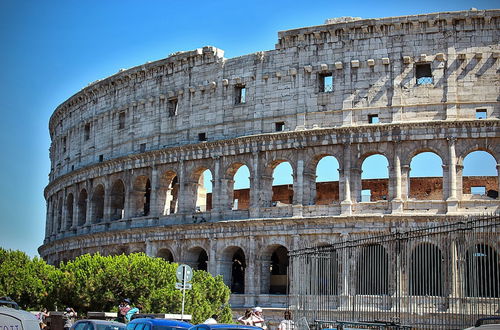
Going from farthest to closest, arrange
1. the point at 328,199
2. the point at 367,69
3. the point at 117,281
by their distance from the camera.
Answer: the point at 328,199
the point at 367,69
the point at 117,281

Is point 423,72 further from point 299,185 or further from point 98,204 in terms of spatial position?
point 98,204

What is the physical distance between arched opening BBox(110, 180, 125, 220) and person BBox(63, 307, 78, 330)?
562 inches

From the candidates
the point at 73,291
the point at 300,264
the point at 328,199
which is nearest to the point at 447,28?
the point at 328,199

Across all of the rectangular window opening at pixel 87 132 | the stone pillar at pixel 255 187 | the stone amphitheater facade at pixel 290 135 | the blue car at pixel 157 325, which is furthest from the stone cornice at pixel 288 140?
the blue car at pixel 157 325

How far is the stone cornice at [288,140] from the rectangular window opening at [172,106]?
1.99 metres

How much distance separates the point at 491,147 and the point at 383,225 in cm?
542

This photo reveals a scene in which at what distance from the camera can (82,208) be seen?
5009cm

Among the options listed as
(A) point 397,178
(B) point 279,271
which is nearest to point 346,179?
(A) point 397,178

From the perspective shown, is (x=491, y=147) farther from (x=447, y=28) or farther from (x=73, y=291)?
(x=73, y=291)

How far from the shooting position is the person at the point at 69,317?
90.4ft

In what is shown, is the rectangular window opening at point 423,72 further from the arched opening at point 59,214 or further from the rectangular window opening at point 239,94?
the arched opening at point 59,214

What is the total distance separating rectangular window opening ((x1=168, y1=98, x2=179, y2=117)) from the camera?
43094 millimetres

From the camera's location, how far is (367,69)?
3688 cm

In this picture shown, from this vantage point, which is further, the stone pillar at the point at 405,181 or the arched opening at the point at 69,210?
the arched opening at the point at 69,210
